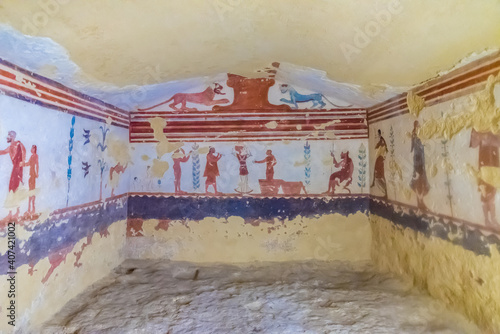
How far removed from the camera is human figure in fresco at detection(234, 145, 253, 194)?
3580 millimetres

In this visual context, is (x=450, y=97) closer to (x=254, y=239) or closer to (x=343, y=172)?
(x=343, y=172)

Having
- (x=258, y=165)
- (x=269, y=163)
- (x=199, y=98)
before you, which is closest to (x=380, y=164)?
(x=269, y=163)

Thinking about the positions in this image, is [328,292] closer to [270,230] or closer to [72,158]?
[270,230]

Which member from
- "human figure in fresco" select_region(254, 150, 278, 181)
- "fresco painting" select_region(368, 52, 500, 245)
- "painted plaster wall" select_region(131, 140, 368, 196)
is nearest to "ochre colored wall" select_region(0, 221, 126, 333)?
"painted plaster wall" select_region(131, 140, 368, 196)

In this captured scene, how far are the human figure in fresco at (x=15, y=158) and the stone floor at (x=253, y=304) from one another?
39.0 inches

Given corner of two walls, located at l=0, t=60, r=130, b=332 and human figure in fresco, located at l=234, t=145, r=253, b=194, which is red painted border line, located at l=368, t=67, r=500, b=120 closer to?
human figure in fresco, located at l=234, t=145, r=253, b=194

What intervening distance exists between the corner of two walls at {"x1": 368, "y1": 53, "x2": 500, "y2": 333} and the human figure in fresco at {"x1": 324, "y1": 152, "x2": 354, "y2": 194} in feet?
1.46

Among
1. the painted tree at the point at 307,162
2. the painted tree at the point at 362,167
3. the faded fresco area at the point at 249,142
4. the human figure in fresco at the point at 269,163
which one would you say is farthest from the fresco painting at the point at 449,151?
the human figure in fresco at the point at 269,163

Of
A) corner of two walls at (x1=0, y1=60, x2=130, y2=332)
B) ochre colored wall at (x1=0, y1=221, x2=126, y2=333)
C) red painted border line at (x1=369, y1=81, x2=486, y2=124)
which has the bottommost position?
ochre colored wall at (x1=0, y1=221, x2=126, y2=333)

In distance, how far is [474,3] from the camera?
4.59 ft

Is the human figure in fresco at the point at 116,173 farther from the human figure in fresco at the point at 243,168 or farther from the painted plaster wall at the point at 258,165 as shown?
the human figure in fresco at the point at 243,168

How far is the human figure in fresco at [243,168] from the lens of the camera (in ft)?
11.7

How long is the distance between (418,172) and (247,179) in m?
1.76

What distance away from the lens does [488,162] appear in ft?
6.00
